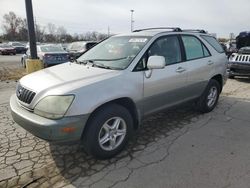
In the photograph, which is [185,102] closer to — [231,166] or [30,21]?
[231,166]

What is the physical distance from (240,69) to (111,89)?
291 inches

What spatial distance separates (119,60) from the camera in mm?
3848

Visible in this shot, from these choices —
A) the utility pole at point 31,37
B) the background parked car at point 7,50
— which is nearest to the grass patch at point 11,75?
the utility pole at point 31,37

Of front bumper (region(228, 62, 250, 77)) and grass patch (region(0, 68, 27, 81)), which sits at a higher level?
front bumper (region(228, 62, 250, 77))

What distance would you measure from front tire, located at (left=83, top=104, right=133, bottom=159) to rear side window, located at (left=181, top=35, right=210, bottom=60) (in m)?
1.92

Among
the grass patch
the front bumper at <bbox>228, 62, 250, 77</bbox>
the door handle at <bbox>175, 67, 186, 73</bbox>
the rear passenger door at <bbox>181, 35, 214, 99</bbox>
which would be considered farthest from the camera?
the grass patch

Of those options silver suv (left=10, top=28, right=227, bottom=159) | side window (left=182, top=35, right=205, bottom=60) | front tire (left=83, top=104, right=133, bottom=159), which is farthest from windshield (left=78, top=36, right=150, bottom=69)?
side window (left=182, top=35, right=205, bottom=60)

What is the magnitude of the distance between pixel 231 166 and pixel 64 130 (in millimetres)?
2195

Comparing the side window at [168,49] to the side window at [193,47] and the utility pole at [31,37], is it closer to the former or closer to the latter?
the side window at [193,47]

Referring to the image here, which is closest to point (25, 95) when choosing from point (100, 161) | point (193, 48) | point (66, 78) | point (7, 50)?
point (66, 78)

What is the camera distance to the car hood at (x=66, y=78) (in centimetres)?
317

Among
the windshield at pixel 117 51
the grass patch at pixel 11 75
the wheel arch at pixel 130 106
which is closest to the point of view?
the wheel arch at pixel 130 106

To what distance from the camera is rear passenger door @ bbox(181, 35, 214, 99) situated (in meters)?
4.70

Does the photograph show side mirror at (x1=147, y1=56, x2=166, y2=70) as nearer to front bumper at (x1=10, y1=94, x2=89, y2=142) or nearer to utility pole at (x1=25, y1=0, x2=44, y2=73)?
front bumper at (x1=10, y1=94, x2=89, y2=142)
